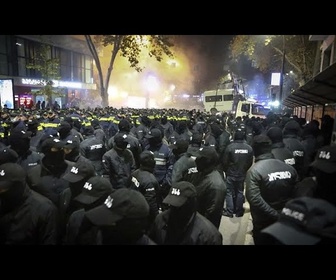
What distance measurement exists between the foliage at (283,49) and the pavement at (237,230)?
20446 millimetres

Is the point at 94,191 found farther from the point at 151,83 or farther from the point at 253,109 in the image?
the point at 151,83

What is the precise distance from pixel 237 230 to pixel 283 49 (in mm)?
21908

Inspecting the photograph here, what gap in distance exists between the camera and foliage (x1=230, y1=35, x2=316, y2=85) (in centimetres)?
2805

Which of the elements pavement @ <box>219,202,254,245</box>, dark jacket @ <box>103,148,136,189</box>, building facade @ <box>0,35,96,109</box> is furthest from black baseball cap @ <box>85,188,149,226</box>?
building facade @ <box>0,35,96,109</box>

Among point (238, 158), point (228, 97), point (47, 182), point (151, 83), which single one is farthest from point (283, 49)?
point (151, 83)

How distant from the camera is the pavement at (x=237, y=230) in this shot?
22.3ft

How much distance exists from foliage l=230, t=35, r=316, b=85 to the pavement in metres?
20.4

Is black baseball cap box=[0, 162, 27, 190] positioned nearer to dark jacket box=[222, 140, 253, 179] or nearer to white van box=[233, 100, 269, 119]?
dark jacket box=[222, 140, 253, 179]

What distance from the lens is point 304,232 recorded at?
2.03 meters

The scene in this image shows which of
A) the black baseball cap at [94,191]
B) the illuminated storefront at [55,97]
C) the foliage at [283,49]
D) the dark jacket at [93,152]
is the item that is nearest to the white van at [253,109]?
the foliage at [283,49]

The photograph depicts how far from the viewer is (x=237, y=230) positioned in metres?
7.40

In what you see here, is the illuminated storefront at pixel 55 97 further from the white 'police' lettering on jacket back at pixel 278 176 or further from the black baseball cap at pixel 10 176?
the white 'police' lettering on jacket back at pixel 278 176

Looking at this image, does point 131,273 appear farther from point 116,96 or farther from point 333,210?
point 116,96

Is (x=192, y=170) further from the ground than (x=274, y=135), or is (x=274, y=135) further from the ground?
(x=274, y=135)
